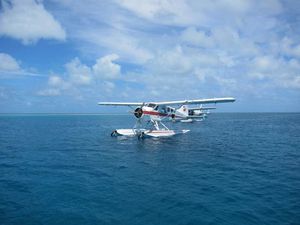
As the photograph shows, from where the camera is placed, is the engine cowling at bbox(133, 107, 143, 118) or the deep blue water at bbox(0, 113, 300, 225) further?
the engine cowling at bbox(133, 107, 143, 118)

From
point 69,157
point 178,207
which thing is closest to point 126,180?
point 178,207

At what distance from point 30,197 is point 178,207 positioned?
779 cm

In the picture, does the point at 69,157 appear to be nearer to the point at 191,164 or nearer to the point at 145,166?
the point at 145,166

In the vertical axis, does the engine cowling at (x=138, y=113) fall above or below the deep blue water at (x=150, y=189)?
above

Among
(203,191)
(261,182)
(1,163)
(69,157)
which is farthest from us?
(69,157)

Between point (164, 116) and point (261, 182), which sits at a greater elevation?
point (164, 116)

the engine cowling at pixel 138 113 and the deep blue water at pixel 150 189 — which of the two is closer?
the deep blue water at pixel 150 189

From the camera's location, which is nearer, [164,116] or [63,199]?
[63,199]

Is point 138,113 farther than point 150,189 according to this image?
Yes

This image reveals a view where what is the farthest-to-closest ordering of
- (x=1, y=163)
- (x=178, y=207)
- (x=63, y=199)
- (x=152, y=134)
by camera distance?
1. (x=152, y=134)
2. (x=1, y=163)
3. (x=63, y=199)
4. (x=178, y=207)

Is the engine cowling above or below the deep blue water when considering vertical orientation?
above

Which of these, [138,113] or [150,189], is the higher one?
[138,113]

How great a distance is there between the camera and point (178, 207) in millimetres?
12070

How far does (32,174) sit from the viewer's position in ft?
60.0
